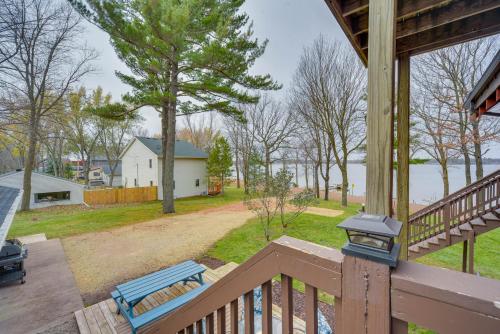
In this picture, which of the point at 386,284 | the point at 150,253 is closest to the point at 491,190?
the point at 386,284

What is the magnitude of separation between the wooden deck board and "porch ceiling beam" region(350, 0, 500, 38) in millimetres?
3707

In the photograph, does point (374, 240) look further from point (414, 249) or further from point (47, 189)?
point (47, 189)

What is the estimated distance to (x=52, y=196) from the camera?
15.0 metres

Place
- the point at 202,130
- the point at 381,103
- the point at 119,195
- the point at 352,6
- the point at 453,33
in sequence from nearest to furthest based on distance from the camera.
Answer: the point at 381,103 < the point at 352,6 < the point at 453,33 < the point at 119,195 < the point at 202,130

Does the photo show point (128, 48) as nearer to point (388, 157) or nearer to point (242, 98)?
point (242, 98)

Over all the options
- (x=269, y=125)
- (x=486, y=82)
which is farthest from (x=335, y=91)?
(x=486, y=82)

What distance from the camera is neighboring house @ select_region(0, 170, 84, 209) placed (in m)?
13.9

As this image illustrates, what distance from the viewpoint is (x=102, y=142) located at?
23141 mm

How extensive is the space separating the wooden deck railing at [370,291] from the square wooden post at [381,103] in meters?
0.58

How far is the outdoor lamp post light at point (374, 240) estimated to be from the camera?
73 cm

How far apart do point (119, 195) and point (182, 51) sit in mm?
11688

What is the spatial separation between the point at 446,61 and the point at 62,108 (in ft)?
73.8

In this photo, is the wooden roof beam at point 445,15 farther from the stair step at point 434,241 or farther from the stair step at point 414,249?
the stair step at point 414,249

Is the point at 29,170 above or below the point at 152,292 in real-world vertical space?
above
